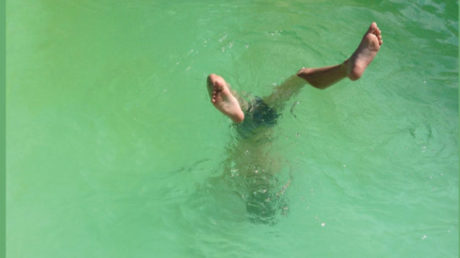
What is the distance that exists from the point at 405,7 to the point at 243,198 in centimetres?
178

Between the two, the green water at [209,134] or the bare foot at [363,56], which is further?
the green water at [209,134]

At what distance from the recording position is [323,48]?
277 cm

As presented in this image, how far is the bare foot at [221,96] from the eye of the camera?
5.66 feet

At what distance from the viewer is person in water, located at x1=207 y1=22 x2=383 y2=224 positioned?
192cm

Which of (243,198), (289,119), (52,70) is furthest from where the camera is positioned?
(52,70)

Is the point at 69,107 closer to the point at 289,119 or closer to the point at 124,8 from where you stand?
the point at 124,8

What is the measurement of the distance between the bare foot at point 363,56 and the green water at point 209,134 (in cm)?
70

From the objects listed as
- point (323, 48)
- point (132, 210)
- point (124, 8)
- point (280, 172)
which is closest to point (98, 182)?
point (132, 210)

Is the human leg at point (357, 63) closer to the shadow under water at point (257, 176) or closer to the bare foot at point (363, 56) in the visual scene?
the bare foot at point (363, 56)

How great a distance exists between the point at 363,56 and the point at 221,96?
22.3 inches

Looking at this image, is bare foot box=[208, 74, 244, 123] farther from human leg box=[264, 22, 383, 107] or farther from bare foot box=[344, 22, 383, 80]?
bare foot box=[344, 22, 383, 80]

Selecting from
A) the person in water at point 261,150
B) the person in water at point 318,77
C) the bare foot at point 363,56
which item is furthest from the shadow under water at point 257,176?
the bare foot at point 363,56

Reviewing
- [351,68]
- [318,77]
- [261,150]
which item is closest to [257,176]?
[261,150]

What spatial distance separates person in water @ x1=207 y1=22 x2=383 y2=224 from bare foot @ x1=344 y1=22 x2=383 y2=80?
0.03 meters
